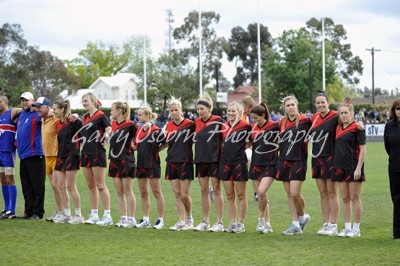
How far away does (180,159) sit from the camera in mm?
11016

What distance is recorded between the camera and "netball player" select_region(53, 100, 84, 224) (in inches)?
466

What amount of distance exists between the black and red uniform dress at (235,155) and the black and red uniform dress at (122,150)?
1.63 metres

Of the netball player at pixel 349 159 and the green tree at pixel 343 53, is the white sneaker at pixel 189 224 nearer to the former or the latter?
the netball player at pixel 349 159

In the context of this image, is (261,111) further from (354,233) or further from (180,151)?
(354,233)

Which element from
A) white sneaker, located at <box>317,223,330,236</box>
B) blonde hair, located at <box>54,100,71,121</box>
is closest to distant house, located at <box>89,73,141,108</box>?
blonde hair, located at <box>54,100,71,121</box>

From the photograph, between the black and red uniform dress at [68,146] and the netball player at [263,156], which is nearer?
the netball player at [263,156]

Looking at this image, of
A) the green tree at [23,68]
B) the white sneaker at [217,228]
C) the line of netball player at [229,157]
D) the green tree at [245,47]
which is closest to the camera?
the line of netball player at [229,157]

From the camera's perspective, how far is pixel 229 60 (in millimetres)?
99625

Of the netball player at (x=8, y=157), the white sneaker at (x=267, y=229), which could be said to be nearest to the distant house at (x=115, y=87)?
the netball player at (x=8, y=157)

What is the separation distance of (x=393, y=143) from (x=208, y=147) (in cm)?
272

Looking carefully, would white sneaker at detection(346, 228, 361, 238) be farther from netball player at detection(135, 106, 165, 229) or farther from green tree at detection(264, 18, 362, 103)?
green tree at detection(264, 18, 362, 103)

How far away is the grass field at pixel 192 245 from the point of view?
8.36 m

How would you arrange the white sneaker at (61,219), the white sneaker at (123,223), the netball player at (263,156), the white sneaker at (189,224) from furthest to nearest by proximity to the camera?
the white sneaker at (61,219) → the white sneaker at (123,223) → the white sneaker at (189,224) → the netball player at (263,156)

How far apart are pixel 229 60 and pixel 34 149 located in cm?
8813
